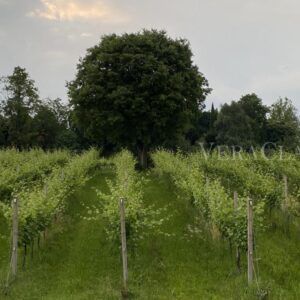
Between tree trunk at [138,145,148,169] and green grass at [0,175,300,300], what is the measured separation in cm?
2644

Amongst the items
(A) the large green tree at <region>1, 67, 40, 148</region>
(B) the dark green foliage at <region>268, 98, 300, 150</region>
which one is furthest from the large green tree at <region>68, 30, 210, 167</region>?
(B) the dark green foliage at <region>268, 98, 300, 150</region>

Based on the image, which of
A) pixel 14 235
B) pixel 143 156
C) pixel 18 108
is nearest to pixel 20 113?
pixel 18 108

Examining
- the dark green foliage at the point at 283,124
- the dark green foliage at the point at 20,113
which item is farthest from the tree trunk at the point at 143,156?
the dark green foliage at the point at 283,124

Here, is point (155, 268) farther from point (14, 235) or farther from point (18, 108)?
point (18, 108)

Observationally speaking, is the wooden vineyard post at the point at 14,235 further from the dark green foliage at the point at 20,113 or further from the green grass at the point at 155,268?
the dark green foliage at the point at 20,113

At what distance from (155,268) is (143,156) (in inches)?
1222

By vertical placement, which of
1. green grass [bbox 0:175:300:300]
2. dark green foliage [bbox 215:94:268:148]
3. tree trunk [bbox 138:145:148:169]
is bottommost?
green grass [bbox 0:175:300:300]

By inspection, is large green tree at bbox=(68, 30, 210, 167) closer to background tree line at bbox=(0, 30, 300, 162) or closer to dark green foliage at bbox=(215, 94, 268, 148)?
background tree line at bbox=(0, 30, 300, 162)

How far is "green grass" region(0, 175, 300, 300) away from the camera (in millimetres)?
8836

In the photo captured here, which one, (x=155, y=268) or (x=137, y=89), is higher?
(x=137, y=89)

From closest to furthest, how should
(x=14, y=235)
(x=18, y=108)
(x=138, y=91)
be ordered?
(x=14, y=235) < (x=138, y=91) < (x=18, y=108)

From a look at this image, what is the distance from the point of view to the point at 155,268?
10312 millimetres

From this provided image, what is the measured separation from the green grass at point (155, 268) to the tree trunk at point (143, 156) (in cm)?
2644

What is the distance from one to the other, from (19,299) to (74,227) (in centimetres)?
600
